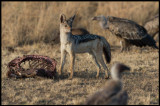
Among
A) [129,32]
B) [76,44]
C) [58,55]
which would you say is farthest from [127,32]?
[76,44]

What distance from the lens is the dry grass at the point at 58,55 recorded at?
6.07m

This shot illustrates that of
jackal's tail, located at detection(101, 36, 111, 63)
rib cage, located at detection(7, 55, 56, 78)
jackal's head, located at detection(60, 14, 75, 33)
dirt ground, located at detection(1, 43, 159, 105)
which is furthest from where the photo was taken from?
jackal's tail, located at detection(101, 36, 111, 63)

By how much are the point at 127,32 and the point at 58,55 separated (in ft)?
8.23

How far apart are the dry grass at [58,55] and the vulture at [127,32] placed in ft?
1.24

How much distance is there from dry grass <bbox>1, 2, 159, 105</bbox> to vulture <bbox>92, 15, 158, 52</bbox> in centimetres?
38

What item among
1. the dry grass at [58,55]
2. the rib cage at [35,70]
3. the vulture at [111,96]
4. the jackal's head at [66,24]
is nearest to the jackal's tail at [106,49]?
the dry grass at [58,55]

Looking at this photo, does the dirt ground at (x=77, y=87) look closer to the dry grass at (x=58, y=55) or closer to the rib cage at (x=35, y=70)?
the dry grass at (x=58, y=55)

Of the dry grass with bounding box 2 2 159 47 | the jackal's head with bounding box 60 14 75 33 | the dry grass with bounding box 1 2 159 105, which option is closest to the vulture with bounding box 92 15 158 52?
the dry grass with bounding box 1 2 159 105

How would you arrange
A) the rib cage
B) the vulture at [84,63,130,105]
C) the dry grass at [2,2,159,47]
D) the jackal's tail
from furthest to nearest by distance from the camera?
the dry grass at [2,2,159,47] → the jackal's tail → the rib cage → the vulture at [84,63,130,105]

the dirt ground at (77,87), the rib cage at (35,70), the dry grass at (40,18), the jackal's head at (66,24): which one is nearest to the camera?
the dirt ground at (77,87)

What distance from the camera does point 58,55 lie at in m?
10.4

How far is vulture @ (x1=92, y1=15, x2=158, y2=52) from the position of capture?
10781 mm

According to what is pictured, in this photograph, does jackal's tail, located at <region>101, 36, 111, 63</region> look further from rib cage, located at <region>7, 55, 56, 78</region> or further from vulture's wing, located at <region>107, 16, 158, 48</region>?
vulture's wing, located at <region>107, 16, 158, 48</region>

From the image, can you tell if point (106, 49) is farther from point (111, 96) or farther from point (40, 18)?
point (40, 18)
